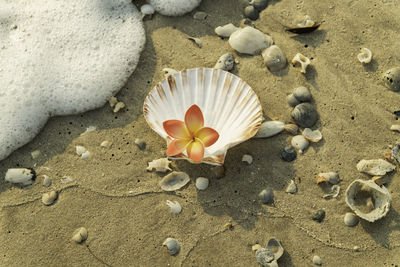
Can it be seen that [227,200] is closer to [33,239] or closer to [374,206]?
[374,206]

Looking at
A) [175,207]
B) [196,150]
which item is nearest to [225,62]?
[196,150]

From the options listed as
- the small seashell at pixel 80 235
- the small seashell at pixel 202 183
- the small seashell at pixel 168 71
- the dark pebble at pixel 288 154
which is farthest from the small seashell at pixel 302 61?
the small seashell at pixel 80 235

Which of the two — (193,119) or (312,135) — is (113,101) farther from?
(312,135)

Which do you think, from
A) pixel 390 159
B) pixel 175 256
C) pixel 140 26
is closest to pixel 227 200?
pixel 175 256

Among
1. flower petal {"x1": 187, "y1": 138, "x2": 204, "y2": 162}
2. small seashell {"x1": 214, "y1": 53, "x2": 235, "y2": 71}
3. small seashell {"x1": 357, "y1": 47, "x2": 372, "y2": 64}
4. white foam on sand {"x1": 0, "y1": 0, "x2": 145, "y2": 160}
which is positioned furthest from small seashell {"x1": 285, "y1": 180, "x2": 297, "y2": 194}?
white foam on sand {"x1": 0, "y1": 0, "x2": 145, "y2": 160}

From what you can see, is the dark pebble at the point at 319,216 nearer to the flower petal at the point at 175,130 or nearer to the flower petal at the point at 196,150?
the flower petal at the point at 196,150

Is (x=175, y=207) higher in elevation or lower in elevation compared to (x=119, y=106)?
lower

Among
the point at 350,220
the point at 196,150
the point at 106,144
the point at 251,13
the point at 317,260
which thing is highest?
the point at 251,13
